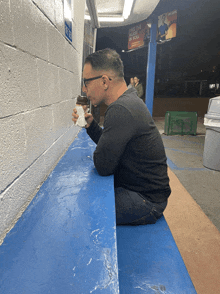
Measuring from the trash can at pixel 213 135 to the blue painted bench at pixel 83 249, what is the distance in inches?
101

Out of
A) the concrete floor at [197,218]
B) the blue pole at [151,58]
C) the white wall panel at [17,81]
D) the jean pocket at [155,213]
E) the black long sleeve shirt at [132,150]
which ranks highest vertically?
the blue pole at [151,58]

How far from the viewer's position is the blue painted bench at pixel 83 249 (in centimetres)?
67

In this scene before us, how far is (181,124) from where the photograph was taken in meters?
6.79

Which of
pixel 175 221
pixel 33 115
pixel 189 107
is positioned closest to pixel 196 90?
pixel 189 107

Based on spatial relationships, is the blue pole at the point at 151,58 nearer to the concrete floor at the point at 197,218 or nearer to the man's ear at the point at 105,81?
the concrete floor at the point at 197,218

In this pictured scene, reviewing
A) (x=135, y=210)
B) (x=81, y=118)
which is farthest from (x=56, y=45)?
(x=135, y=210)

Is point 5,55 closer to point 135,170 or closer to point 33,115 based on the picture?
point 33,115

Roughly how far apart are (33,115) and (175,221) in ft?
6.15

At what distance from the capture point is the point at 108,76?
67.1 inches

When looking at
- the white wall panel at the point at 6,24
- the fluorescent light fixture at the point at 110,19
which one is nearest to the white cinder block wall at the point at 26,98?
the white wall panel at the point at 6,24

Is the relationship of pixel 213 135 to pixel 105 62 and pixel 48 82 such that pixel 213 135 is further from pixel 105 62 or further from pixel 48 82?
pixel 48 82

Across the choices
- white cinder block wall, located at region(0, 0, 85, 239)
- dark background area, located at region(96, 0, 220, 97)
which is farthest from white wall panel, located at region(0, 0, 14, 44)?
dark background area, located at region(96, 0, 220, 97)

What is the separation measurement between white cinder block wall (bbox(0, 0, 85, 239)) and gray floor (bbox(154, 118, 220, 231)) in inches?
78.3

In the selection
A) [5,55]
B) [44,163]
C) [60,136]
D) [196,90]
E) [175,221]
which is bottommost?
[175,221]
